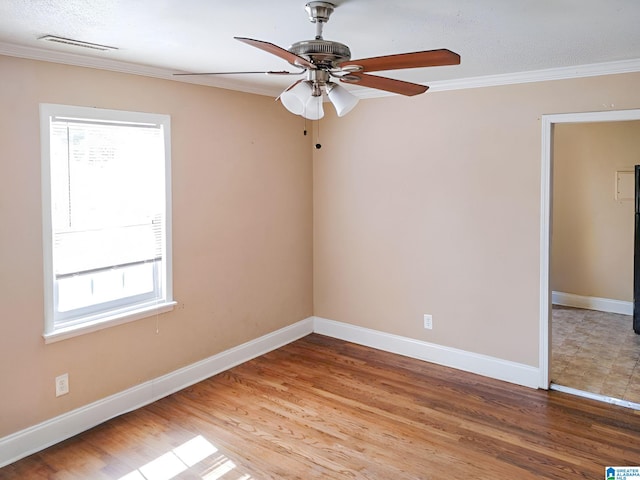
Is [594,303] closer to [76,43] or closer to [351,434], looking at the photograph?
[351,434]

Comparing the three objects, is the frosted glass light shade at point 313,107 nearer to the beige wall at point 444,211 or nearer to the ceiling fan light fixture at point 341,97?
the ceiling fan light fixture at point 341,97

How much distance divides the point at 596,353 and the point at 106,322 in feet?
13.4

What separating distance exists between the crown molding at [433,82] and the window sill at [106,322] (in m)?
1.61

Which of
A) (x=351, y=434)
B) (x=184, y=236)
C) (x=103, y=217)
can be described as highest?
(x=103, y=217)

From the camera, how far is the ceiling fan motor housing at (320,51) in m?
1.90

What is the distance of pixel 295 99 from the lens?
7.14 ft

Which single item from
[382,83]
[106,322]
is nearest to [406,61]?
[382,83]

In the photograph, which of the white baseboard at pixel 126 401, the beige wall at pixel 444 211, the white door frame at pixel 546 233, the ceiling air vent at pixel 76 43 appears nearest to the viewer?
the ceiling air vent at pixel 76 43

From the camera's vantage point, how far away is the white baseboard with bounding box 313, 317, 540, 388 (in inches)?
153

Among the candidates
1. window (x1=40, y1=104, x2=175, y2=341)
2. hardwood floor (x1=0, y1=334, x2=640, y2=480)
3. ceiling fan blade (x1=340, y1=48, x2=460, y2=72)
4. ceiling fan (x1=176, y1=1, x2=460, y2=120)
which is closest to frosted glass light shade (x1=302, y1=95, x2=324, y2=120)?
ceiling fan (x1=176, y1=1, x2=460, y2=120)

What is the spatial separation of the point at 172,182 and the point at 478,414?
8.88ft

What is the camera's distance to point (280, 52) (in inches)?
71.0

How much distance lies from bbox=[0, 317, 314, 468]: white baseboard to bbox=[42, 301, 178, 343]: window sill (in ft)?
1.61

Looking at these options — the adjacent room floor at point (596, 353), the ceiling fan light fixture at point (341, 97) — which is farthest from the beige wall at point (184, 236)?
the adjacent room floor at point (596, 353)
